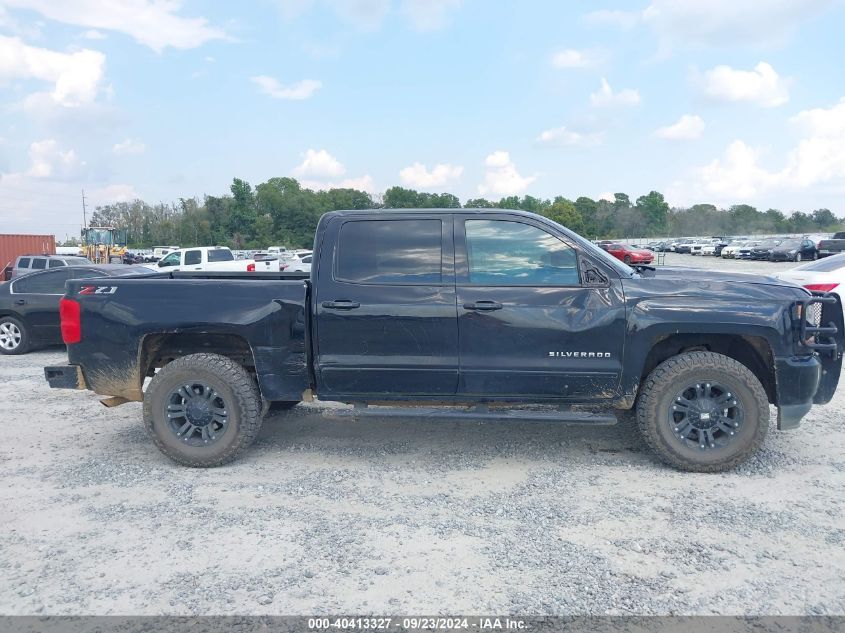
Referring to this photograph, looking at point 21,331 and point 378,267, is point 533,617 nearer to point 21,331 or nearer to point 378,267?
point 378,267

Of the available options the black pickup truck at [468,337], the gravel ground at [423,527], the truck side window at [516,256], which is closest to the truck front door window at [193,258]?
the gravel ground at [423,527]

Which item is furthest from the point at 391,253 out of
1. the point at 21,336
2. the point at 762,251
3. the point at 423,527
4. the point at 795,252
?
the point at 762,251

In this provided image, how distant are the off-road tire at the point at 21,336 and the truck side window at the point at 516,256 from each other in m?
8.86

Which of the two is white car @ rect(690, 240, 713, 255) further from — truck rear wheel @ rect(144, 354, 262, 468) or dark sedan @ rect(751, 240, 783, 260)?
truck rear wheel @ rect(144, 354, 262, 468)

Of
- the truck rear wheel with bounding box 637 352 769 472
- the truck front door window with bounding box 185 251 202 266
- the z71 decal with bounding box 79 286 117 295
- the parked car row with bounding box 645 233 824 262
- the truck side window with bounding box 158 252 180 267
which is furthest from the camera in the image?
the parked car row with bounding box 645 233 824 262

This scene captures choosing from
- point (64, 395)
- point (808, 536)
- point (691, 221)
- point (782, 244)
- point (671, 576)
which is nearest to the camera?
point (671, 576)

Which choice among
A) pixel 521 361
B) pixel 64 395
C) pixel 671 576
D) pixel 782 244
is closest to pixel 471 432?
pixel 521 361

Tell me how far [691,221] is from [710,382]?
376 ft

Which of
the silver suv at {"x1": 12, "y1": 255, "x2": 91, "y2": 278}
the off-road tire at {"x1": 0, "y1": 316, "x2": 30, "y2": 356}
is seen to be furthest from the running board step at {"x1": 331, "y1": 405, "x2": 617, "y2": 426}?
the silver suv at {"x1": 12, "y1": 255, "x2": 91, "y2": 278}

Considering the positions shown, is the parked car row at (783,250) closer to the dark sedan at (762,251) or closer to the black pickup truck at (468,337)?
the dark sedan at (762,251)

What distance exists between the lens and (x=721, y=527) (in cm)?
390

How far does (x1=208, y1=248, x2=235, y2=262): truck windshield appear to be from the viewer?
2127cm

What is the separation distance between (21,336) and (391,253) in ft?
27.8

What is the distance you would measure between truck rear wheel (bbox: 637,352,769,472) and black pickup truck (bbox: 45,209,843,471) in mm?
10
